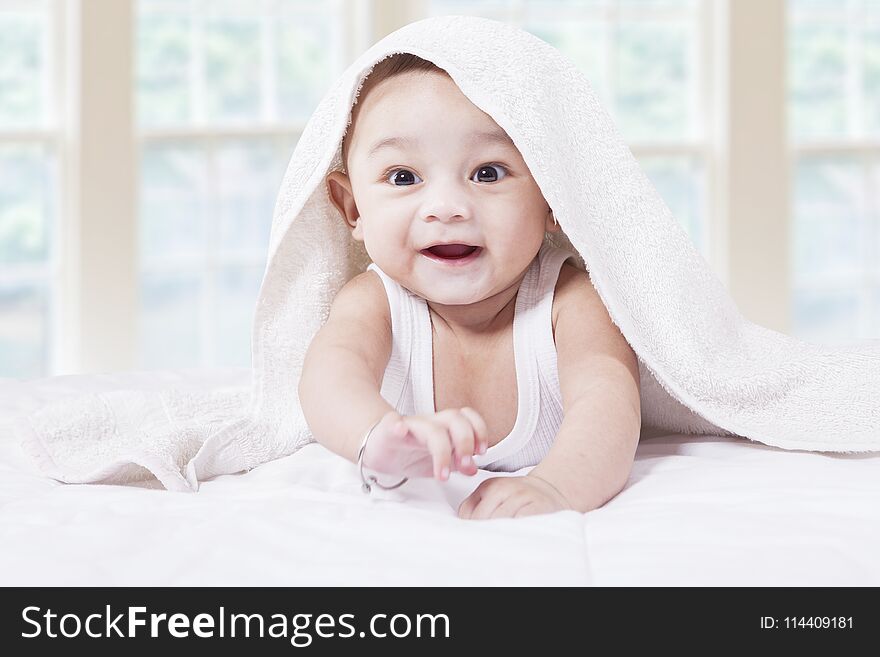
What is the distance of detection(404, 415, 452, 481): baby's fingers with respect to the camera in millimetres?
774

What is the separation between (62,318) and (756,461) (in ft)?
7.92

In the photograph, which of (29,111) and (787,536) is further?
(29,111)

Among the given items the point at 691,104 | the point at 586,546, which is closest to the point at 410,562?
the point at 586,546

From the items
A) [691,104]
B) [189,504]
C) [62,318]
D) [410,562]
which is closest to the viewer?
[410,562]

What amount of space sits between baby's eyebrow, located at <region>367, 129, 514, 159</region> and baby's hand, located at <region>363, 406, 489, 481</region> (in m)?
0.36

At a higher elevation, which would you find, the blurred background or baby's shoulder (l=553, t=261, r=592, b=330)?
the blurred background

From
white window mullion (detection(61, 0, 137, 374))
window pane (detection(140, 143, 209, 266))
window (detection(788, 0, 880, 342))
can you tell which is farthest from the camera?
window (detection(788, 0, 880, 342))

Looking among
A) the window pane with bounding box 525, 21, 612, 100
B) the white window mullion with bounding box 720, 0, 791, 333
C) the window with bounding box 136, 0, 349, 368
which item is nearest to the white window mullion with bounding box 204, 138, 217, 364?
the window with bounding box 136, 0, 349, 368

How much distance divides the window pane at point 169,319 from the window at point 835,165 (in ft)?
6.42

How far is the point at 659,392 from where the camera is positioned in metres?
1.20

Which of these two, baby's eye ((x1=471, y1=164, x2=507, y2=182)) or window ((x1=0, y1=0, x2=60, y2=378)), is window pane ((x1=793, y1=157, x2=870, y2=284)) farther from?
baby's eye ((x1=471, y1=164, x2=507, y2=182))

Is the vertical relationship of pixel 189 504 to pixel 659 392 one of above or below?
below

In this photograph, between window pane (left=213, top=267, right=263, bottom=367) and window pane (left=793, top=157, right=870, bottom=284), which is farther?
window pane (left=793, top=157, right=870, bottom=284)

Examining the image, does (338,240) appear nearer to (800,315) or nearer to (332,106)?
(332,106)
